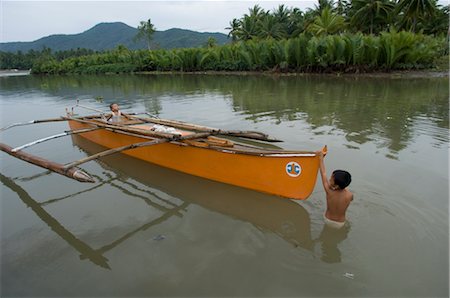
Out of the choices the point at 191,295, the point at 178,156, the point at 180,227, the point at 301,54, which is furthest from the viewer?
the point at 301,54

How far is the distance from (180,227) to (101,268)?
1104 millimetres

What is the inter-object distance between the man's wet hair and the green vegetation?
2072 cm

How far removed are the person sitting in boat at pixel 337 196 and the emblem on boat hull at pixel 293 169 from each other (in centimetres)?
33

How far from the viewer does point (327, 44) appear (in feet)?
74.4

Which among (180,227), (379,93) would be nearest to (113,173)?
(180,227)

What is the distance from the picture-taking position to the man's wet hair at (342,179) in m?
3.62

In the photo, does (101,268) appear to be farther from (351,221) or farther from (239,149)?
(351,221)

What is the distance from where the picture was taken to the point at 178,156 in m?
5.83

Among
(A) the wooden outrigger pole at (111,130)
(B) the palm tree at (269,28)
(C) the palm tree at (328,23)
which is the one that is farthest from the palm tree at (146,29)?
(A) the wooden outrigger pole at (111,130)

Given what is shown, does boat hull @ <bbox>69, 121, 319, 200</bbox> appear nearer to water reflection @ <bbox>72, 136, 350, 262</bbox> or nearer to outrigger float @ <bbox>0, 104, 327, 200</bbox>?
outrigger float @ <bbox>0, 104, 327, 200</bbox>

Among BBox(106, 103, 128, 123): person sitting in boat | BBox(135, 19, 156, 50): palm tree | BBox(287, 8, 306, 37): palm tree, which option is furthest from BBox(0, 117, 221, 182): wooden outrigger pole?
BBox(135, 19, 156, 50): palm tree

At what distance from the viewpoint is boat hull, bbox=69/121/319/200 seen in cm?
431

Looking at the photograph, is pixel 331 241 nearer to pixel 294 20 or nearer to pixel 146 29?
pixel 294 20

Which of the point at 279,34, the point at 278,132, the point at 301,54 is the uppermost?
the point at 279,34
